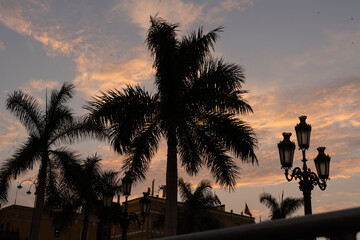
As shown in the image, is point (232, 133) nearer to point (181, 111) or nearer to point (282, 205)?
point (181, 111)


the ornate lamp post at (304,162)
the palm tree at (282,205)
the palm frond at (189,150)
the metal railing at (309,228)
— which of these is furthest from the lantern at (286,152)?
the palm tree at (282,205)

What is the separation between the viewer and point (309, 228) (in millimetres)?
1570

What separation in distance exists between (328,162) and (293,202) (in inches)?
1023

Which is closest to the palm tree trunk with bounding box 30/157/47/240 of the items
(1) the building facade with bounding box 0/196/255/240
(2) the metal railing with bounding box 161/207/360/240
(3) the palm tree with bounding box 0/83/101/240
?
(3) the palm tree with bounding box 0/83/101/240

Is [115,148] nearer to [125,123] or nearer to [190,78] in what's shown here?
[125,123]

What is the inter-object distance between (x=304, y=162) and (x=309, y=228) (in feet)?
38.6

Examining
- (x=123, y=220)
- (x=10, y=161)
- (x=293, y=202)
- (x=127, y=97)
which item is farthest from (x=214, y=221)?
(x=127, y=97)

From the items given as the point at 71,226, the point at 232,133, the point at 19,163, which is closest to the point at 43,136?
the point at 19,163

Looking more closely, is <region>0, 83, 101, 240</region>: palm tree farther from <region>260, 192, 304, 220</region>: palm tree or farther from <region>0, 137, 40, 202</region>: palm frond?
<region>260, 192, 304, 220</region>: palm tree

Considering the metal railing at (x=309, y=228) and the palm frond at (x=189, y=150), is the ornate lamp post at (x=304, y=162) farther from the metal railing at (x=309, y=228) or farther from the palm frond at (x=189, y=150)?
the metal railing at (x=309, y=228)

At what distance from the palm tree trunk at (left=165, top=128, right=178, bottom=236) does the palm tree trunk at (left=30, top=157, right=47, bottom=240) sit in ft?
23.2

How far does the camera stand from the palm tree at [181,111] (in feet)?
46.4

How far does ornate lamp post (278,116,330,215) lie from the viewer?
12.5 m

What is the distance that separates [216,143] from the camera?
14867 millimetres
